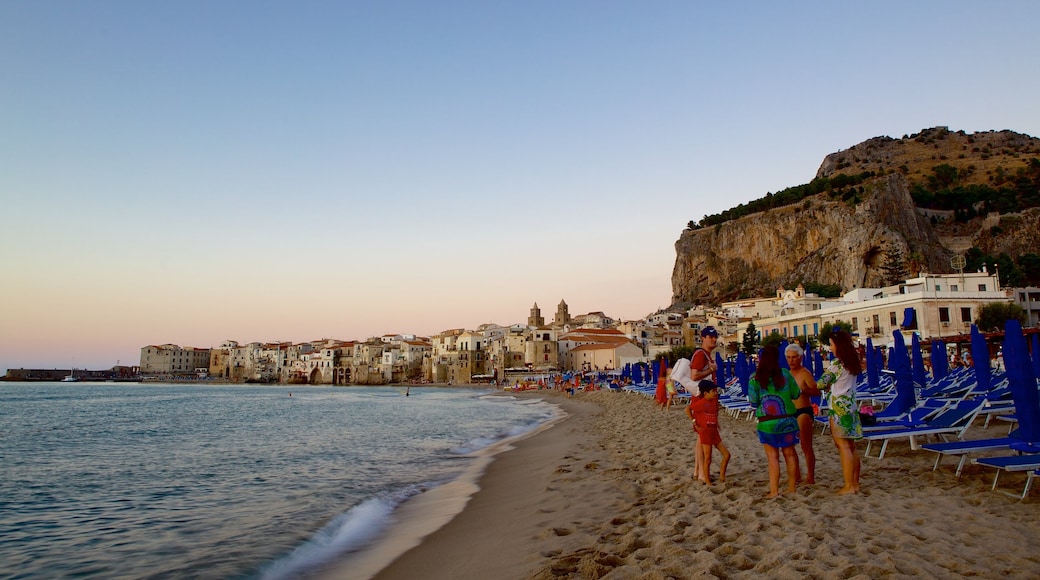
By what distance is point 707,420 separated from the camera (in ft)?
20.4

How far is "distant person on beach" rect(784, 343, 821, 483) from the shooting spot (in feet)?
18.4

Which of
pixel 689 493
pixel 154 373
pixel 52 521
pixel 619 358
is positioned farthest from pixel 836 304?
pixel 154 373

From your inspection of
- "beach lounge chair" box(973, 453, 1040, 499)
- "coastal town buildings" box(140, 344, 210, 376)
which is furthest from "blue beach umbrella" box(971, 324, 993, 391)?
"coastal town buildings" box(140, 344, 210, 376)

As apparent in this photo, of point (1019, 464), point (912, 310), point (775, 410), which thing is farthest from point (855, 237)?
point (775, 410)

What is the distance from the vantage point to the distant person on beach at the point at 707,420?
20.0 feet

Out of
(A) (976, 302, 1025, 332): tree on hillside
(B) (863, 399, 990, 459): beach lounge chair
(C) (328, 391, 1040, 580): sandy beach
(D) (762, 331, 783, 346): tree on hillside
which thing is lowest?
(C) (328, 391, 1040, 580): sandy beach

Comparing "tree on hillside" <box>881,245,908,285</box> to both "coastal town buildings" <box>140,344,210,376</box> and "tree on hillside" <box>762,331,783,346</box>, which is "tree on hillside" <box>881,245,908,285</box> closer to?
"tree on hillside" <box>762,331,783,346</box>

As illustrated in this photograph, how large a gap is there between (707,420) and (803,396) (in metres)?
0.98

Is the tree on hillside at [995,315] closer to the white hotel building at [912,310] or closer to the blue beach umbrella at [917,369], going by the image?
the white hotel building at [912,310]

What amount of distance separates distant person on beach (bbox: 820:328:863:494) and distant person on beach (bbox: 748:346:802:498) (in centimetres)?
40

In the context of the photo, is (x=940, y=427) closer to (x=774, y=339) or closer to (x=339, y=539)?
(x=339, y=539)

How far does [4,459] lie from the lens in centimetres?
1445

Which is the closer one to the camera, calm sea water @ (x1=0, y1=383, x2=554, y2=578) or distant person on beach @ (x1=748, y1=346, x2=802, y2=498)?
distant person on beach @ (x1=748, y1=346, x2=802, y2=498)

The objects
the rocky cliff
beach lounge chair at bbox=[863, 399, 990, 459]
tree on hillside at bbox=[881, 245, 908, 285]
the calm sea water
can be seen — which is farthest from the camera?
the rocky cliff
